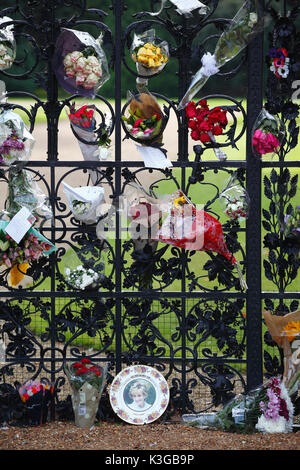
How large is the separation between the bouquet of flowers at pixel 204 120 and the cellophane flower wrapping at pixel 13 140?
0.97 m

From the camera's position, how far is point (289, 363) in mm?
3600

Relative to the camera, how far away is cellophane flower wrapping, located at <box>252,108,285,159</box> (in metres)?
3.52

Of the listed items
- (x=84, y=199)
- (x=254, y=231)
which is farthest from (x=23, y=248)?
(x=254, y=231)

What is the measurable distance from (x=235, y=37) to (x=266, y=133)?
1.94 ft

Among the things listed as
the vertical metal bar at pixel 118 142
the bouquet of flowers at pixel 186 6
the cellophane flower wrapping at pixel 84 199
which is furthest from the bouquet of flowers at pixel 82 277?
the bouquet of flowers at pixel 186 6

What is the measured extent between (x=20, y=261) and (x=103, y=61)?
1.30 m

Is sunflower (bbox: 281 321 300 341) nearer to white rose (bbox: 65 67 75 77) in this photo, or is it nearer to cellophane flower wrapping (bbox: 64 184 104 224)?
cellophane flower wrapping (bbox: 64 184 104 224)

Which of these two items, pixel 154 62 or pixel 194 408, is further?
pixel 194 408

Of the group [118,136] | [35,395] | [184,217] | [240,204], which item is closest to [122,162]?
[118,136]

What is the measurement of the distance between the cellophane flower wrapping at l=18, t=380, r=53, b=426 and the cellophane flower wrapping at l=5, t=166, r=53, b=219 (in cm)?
105

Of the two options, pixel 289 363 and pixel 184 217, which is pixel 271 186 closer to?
pixel 184 217

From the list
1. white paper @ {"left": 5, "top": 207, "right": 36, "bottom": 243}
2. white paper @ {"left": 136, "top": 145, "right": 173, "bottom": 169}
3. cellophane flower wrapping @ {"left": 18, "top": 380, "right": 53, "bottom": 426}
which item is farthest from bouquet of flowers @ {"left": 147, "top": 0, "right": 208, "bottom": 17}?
cellophane flower wrapping @ {"left": 18, "top": 380, "right": 53, "bottom": 426}

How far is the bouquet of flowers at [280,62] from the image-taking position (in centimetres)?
357

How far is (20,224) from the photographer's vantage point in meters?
3.58
